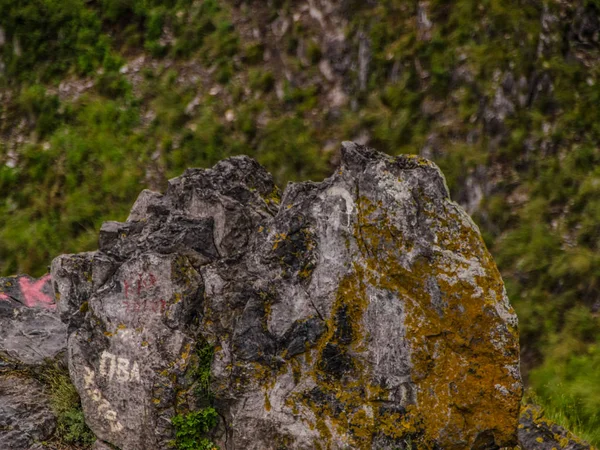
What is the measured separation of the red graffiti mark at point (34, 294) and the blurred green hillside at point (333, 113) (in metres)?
3.87

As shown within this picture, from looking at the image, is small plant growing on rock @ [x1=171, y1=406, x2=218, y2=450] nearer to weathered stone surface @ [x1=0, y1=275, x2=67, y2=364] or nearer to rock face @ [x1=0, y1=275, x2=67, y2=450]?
rock face @ [x1=0, y1=275, x2=67, y2=450]

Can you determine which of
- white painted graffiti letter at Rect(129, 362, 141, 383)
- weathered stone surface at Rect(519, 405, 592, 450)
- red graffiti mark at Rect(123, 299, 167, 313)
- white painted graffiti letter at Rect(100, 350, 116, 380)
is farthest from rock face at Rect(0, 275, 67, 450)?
weathered stone surface at Rect(519, 405, 592, 450)

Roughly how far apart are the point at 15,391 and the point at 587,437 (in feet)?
26.6

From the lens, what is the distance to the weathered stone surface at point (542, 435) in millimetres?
7609

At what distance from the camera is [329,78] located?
14031 mm

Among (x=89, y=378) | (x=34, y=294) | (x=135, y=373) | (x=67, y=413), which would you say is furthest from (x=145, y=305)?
(x=34, y=294)

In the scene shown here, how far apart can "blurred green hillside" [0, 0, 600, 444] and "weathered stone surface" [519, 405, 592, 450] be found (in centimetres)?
118

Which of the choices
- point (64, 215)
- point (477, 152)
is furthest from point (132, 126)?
point (477, 152)

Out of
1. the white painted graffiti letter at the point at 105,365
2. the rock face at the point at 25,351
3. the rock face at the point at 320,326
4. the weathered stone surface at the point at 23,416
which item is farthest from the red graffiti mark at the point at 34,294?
the white painted graffiti letter at the point at 105,365

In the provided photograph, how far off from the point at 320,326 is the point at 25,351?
14.6ft

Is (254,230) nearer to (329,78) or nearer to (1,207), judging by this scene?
(329,78)

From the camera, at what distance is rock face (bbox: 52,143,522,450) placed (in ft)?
21.1

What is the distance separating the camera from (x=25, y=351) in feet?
27.2

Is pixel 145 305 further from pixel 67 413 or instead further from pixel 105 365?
pixel 67 413
